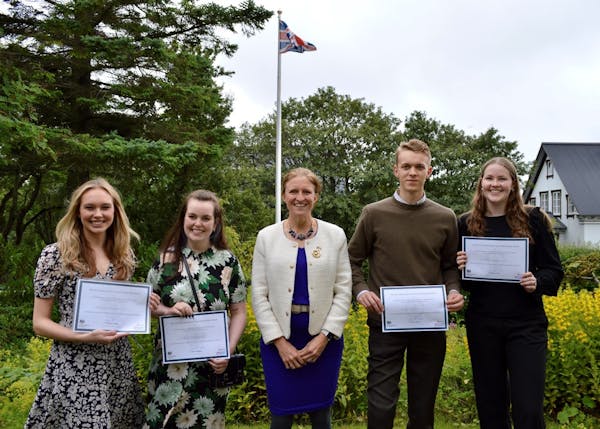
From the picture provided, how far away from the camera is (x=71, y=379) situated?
2775 millimetres

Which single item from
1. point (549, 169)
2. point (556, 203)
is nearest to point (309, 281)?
point (556, 203)

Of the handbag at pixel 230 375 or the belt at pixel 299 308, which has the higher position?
the belt at pixel 299 308

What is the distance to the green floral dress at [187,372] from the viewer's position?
3.01 metres

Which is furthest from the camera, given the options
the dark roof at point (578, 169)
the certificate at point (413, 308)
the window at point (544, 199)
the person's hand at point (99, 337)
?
the window at point (544, 199)

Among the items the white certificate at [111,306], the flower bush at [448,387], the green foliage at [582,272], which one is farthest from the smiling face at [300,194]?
the green foliage at [582,272]

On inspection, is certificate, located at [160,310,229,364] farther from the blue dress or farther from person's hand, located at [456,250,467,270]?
person's hand, located at [456,250,467,270]

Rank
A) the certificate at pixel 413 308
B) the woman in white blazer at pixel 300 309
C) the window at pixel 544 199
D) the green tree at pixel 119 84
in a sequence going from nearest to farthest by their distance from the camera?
the woman in white blazer at pixel 300 309 < the certificate at pixel 413 308 < the green tree at pixel 119 84 < the window at pixel 544 199

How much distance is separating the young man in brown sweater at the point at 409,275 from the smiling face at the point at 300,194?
48 centimetres

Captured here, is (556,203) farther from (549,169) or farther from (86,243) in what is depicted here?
(86,243)

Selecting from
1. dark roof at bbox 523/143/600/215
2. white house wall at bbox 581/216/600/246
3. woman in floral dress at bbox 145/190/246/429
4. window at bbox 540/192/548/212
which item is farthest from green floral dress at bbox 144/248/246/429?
window at bbox 540/192/548/212

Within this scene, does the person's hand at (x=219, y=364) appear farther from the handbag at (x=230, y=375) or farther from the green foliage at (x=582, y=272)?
the green foliage at (x=582, y=272)

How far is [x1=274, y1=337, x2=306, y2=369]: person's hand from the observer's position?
3168mm

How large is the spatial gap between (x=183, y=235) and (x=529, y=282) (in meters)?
2.08

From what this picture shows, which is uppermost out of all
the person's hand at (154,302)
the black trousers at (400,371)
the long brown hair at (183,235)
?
the long brown hair at (183,235)
